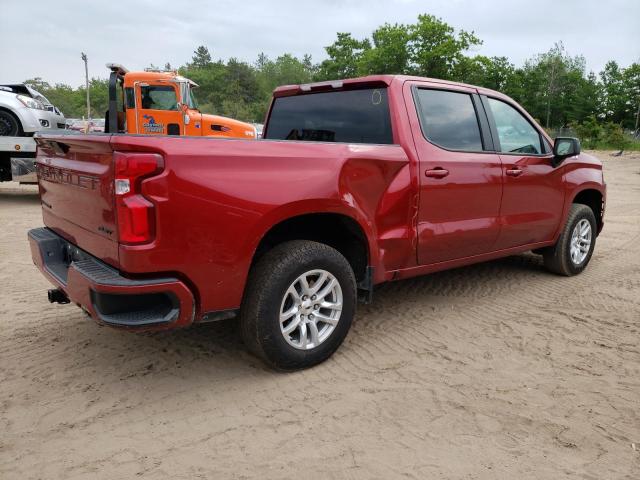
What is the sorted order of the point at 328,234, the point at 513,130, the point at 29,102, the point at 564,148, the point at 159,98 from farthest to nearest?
1. the point at 159,98
2. the point at 29,102
3. the point at 564,148
4. the point at 513,130
5. the point at 328,234

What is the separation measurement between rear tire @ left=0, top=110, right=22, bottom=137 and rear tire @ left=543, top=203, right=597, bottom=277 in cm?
979

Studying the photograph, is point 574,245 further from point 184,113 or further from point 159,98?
point 159,98

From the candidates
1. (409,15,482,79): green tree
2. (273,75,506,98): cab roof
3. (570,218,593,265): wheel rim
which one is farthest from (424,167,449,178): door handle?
(409,15,482,79): green tree

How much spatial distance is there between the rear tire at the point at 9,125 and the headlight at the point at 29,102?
343 mm

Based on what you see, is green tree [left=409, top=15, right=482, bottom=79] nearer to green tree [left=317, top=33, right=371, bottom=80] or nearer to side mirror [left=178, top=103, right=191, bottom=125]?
green tree [left=317, top=33, right=371, bottom=80]

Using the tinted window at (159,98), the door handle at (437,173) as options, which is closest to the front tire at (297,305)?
the door handle at (437,173)

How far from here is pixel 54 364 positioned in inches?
132

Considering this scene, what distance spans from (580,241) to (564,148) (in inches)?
48.9

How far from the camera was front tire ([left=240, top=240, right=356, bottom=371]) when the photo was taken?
2986 mm

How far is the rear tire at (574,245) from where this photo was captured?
17.5 ft

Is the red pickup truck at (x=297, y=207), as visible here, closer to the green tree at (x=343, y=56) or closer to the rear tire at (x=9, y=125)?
the rear tire at (x=9, y=125)

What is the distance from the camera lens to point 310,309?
3219mm

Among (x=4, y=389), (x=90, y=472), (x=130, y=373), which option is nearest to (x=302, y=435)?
(x=90, y=472)

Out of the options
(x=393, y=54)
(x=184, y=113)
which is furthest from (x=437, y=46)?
(x=184, y=113)
